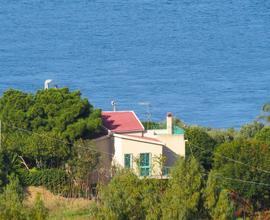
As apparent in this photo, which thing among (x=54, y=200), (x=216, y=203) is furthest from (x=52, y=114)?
(x=216, y=203)

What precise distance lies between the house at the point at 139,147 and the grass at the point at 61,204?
114 inches

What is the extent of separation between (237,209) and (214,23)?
72.0 metres

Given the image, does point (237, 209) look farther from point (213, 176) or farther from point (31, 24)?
point (31, 24)

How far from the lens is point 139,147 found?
147 feet

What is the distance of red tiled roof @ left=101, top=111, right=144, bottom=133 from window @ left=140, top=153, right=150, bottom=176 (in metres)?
1.54

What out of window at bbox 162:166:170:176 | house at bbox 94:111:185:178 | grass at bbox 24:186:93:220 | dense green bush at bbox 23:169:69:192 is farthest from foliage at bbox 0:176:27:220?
window at bbox 162:166:170:176

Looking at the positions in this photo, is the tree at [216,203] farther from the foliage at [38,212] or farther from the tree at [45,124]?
the tree at [45,124]

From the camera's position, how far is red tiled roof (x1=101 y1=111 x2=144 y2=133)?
4622 cm

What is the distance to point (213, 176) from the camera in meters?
37.7

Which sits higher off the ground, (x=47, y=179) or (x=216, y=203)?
(x=47, y=179)

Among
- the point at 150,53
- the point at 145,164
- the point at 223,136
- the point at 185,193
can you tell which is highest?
the point at 150,53

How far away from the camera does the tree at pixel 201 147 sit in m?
46.1

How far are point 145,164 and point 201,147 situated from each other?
8.55 ft

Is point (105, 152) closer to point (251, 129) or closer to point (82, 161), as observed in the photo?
point (82, 161)
